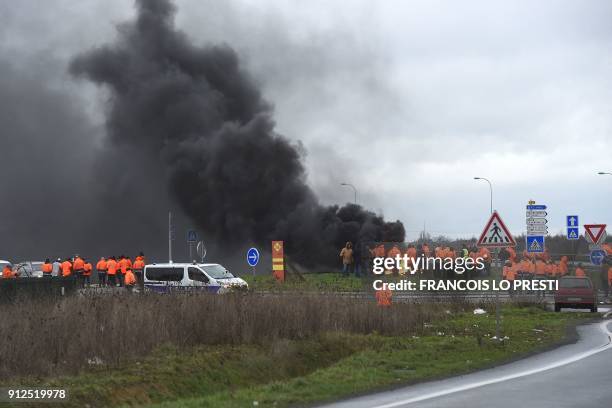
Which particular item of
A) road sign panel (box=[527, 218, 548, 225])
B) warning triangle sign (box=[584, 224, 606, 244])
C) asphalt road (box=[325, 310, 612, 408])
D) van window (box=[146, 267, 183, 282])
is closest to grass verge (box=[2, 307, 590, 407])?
asphalt road (box=[325, 310, 612, 408])

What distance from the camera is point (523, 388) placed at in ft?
41.2

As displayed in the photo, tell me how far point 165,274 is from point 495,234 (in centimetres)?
1729

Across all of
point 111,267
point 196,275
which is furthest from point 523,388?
point 111,267

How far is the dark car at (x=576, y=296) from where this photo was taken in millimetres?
30922

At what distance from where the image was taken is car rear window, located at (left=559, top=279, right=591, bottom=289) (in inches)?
1236

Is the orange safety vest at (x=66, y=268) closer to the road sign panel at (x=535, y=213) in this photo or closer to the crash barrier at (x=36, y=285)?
the crash barrier at (x=36, y=285)

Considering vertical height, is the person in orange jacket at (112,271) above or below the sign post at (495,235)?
below

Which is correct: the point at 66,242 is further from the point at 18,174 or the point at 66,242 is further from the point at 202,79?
the point at 202,79

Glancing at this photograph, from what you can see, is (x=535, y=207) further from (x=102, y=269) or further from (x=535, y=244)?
(x=102, y=269)

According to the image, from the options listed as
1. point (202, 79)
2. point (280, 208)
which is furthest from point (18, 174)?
point (280, 208)

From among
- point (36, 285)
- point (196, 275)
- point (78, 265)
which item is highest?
point (78, 265)

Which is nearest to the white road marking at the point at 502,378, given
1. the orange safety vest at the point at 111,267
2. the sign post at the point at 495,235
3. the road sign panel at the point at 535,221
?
the sign post at the point at 495,235

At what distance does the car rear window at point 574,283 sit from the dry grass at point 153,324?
11.2 metres

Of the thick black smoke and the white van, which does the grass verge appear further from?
the thick black smoke
